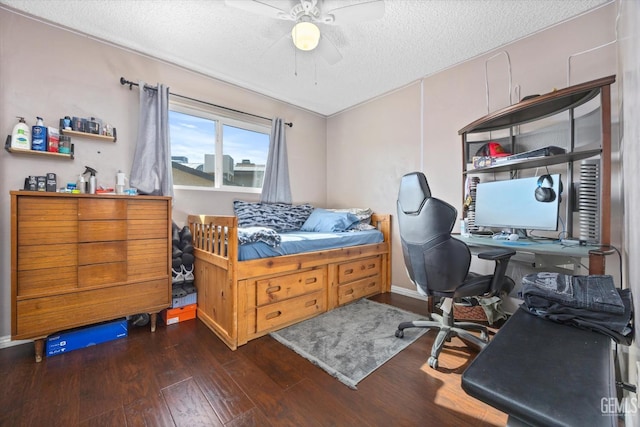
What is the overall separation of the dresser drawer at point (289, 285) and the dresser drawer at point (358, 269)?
10.5 inches

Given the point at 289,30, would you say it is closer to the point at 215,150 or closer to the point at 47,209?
the point at 215,150

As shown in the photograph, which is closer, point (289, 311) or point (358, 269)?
point (289, 311)

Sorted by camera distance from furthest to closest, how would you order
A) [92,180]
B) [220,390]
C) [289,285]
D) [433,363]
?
1. [289,285]
2. [92,180]
3. [433,363]
4. [220,390]

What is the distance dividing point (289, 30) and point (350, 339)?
8.29 feet

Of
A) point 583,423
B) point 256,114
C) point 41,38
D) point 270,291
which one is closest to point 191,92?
point 256,114

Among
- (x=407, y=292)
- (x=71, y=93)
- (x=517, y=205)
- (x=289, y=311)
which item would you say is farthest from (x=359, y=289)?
(x=71, y=93)

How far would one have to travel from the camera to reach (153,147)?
92.6 inches

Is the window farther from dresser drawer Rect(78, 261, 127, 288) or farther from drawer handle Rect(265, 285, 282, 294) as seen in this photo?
drawer handle Rect(265, 285, 282, 294)

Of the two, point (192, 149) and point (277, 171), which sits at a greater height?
point (192, 149)

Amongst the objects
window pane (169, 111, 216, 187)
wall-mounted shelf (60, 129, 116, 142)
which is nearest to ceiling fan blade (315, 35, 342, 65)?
window pane (169, 111, 216, 187)

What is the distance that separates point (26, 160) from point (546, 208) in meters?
3.86

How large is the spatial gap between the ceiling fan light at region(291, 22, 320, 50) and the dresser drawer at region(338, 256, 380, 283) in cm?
193

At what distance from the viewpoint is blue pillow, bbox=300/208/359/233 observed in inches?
114

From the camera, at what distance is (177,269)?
235 centimetres
